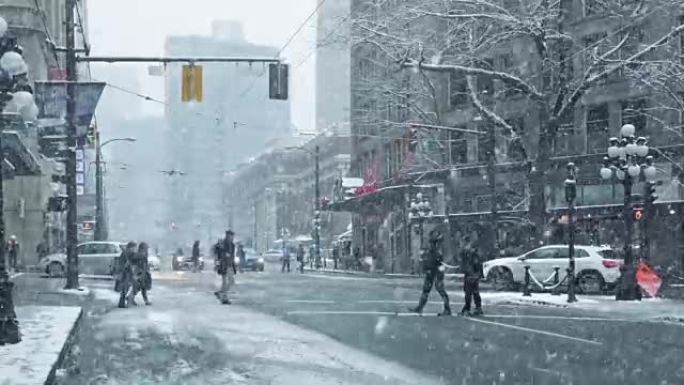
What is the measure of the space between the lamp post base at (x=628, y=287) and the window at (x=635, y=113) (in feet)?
54.6

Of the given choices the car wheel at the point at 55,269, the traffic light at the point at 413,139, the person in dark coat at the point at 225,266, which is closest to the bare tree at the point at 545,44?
the traffic light at the point at 413,139

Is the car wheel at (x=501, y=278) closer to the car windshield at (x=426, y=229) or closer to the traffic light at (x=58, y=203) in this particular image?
the car windshield at (x=426, y=229)

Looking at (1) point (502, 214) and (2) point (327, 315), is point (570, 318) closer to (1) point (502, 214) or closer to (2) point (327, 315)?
(2) point (327, 315)

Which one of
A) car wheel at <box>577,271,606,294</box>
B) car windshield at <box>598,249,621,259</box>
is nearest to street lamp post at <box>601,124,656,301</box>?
car wheel at <box>577,271,606,294</box>

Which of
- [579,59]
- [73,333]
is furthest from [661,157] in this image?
[73,333]

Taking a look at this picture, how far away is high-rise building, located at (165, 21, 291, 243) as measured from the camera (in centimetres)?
9294

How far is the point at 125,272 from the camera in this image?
24.0 m

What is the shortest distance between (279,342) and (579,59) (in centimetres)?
3192

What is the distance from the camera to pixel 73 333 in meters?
15.5

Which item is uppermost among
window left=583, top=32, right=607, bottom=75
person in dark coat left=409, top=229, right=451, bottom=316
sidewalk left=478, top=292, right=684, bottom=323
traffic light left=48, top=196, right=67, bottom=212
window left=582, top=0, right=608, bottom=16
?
window left=582, top=0, right=608, bottom=16

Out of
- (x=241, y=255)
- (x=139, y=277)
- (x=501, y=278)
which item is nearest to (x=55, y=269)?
(x=241, y=255)

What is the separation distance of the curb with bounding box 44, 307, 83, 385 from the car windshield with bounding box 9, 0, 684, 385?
0.29 ft

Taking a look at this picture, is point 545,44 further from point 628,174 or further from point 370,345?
point 370,345

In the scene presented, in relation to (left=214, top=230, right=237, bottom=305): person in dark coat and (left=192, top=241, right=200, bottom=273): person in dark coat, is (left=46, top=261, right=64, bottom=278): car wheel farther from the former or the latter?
(left=214, top=230, right=237, bottom=305): person in dark coat
